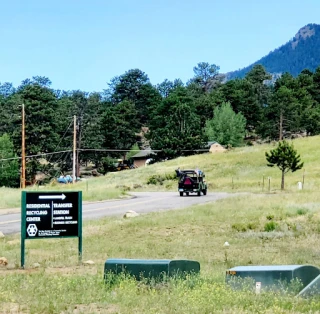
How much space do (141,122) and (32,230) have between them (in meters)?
115

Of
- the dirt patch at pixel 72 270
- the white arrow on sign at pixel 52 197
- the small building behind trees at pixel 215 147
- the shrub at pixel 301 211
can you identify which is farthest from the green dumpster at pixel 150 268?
the small building behind trees at pixel 215 147

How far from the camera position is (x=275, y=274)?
7.82 m

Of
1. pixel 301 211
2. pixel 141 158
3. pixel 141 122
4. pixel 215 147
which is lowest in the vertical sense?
pixel 301 211

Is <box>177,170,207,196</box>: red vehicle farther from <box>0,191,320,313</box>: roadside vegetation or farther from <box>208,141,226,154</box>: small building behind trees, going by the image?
<box>208,141,226,154</box>: small building behind trees

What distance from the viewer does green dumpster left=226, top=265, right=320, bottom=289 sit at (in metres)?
7.74

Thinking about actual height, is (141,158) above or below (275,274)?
above

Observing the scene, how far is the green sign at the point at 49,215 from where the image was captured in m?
11.0

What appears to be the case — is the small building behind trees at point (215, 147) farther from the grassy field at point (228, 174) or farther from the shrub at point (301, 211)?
the shrub at point (301, 211)

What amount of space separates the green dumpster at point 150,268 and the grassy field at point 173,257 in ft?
0.94

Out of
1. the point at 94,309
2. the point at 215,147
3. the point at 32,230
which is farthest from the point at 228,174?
the point at 94,309

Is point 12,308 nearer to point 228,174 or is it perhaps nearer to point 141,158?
point 228,174

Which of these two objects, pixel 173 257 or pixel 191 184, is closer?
pixel 173 257

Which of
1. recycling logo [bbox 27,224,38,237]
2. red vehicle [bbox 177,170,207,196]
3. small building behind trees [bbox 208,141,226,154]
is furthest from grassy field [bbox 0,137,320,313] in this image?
small building behind trees [bbox 208,141,226,154]

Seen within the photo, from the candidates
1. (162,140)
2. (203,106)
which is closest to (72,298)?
(162,140)
